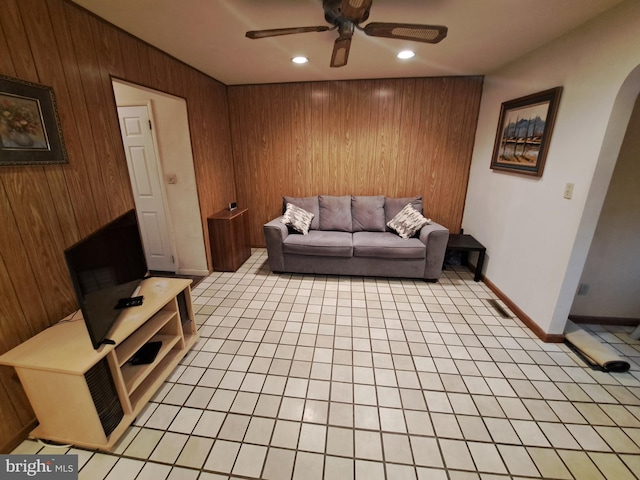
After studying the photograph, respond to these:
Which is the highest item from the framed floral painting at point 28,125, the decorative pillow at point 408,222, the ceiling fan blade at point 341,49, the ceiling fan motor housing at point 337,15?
the ceiling fan motor housing at point 337,15

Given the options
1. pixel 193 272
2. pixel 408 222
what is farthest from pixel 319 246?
pixel 193 272

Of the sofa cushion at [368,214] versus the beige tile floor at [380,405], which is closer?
the beige tile floor at [380,405]

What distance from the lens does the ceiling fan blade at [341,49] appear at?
1697 millimetres

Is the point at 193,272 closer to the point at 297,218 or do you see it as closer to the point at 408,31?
the point at 297,218

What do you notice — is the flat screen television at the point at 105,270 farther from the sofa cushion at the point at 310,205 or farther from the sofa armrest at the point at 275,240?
the sofa cushion at the point at 310,205

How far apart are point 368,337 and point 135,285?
1.77 metres

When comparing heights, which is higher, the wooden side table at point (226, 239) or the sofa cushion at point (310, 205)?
the sofa cushion at point (310, 205)

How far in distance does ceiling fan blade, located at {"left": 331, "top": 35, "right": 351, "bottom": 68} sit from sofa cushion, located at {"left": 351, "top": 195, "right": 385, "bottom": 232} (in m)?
1.89

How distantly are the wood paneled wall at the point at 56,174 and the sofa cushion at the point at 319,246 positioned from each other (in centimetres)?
164

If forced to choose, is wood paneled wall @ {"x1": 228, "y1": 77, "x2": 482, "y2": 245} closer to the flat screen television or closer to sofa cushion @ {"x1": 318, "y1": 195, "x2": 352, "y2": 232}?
sofa cushion @ {"x1": 318, "y1": 195, "x2": 352, "y2": 232}

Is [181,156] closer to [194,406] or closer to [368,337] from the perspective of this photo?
[194,406]

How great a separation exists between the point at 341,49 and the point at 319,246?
193 cm

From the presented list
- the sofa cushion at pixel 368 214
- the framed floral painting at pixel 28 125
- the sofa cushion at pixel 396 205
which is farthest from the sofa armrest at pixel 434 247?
the framed floral painting at pixel 28 125

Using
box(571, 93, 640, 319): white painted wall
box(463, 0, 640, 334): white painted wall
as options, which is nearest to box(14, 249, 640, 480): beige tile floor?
box(571, 93, 640, 319): white painted wall
